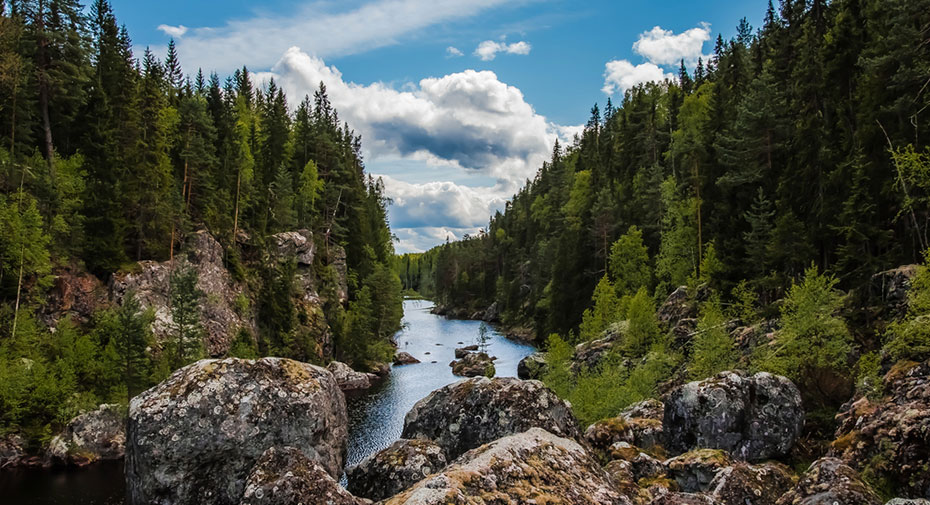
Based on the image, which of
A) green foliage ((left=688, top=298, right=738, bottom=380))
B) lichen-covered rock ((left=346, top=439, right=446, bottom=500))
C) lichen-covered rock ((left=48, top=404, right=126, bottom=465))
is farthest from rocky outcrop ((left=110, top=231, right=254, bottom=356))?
lichen-covered rock ((left=346, top=439, right=446, bottom=500))

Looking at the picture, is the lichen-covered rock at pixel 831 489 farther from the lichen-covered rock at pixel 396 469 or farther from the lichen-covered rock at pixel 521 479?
the lichen-covered rock at pixel 396 469

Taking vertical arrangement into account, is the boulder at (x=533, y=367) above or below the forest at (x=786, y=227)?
below

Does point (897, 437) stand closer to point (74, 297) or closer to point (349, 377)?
point (74, 297)

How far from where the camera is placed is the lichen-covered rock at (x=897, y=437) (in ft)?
36.0

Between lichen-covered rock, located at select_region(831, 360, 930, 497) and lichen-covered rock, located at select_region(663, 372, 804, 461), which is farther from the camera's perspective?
lichen-covered rock, located at select_region(663, 372, 804, 461)

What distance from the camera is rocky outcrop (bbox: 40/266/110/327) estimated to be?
41312 mm

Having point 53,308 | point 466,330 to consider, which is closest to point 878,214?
point 53,308

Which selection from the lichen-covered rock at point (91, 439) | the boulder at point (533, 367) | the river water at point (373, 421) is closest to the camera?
the river water at point (373, 421)

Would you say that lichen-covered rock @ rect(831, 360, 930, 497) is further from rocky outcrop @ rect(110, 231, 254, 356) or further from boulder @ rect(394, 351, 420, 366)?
boulder @ rect(394, 351, 420, 366)

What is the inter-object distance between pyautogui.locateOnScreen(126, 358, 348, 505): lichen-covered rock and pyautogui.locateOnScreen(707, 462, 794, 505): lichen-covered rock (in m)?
8.87

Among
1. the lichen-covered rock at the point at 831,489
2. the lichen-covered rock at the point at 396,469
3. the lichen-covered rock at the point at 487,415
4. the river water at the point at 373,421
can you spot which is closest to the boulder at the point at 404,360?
the river water at the point at 373,421

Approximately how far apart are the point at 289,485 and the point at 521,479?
332 centimetres

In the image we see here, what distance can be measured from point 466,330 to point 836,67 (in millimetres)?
81300

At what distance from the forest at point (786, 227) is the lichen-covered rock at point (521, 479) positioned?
1583 cm
